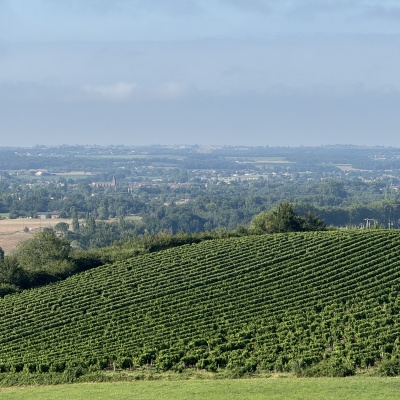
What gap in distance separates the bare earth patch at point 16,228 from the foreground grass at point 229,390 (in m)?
76.9

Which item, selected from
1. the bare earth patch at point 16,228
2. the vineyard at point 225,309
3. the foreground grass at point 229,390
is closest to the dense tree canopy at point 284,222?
the vineyard at point 225,309

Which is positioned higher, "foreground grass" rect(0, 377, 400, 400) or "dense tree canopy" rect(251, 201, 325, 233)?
"dense tree canopy" rect(251, 201, 325, 233)

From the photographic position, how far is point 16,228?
475 feet

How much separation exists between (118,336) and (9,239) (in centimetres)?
8366

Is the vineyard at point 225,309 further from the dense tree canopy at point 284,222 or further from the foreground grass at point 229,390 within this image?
the dense tree canopy at point 284,222

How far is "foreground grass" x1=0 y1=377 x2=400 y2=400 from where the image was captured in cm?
3262

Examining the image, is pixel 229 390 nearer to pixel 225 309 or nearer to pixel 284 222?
pixel 225 309

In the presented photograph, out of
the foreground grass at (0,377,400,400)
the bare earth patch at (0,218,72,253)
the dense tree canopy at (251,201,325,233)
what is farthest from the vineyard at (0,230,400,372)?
the bare earth patch at (0,218,72,253)

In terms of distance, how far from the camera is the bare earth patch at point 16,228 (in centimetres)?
12069

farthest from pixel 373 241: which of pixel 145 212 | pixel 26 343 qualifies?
pixel 145 212

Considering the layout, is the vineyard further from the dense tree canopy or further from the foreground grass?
the dense tree canopy

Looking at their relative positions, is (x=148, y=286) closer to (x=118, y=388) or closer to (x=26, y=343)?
(x=26, y=343)

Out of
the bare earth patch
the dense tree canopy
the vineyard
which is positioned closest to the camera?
the vineyard

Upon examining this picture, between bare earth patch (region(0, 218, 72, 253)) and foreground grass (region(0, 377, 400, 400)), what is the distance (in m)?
76.9
